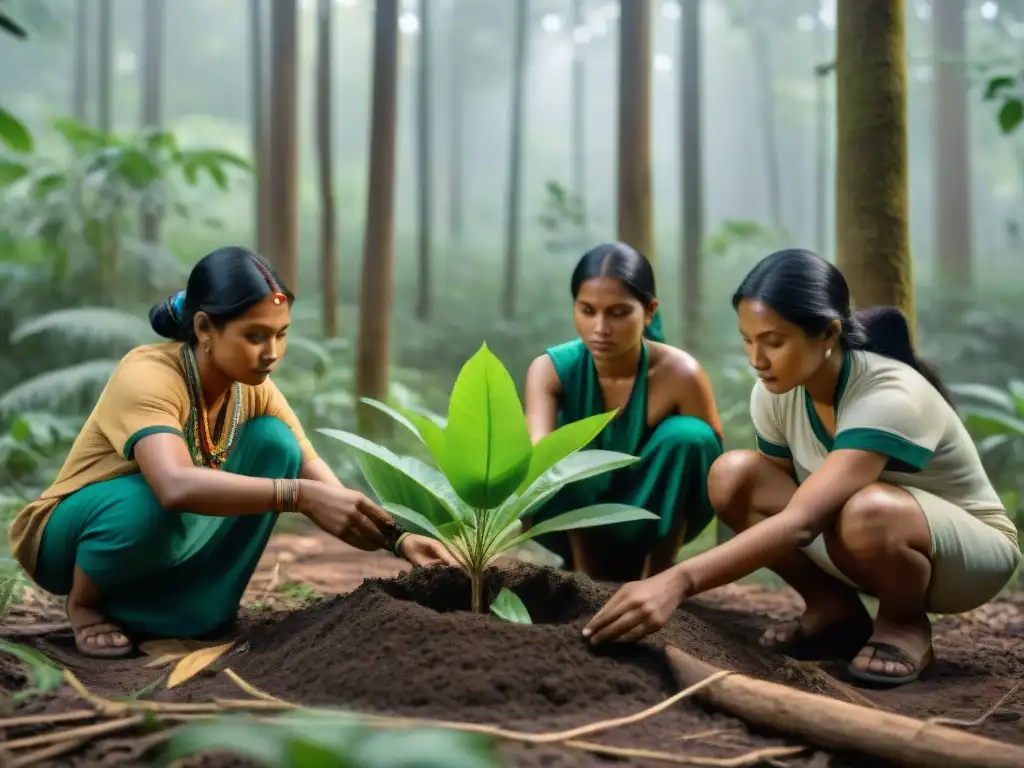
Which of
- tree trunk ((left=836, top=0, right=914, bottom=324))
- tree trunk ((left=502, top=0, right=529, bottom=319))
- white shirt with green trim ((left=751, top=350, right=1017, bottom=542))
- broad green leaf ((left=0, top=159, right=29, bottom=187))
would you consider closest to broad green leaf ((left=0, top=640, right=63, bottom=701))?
white shirt with green trim ((left=751, top=350, right=1017, bottom=542))

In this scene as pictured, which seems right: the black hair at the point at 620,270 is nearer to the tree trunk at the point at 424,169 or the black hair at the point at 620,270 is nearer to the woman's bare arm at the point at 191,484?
the woman's bare arm at the point at 191,484

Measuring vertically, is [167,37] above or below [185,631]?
above

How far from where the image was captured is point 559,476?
6.48ft

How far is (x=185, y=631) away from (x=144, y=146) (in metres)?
4.67

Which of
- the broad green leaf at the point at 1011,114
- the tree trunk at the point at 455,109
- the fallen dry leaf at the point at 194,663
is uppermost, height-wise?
the tree trunk at the point at 455,109

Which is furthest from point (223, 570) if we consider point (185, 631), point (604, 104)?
point (604, 104)

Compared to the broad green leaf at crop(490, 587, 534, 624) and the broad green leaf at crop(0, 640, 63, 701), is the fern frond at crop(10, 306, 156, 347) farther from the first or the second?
the broad green leaf at crop(490, 587, 534, 624)

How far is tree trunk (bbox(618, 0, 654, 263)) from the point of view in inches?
198

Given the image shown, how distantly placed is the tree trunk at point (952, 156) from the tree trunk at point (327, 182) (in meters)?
6.89

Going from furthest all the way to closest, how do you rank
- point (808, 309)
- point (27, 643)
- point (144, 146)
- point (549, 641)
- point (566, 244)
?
point (566, 244) < point (144, 146) < point (27, 643) < point (808, 309) < point (549, 641)

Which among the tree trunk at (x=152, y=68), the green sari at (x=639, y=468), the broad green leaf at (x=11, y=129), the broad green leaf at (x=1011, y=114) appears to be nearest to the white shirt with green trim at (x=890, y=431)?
the green sari at (x=639, y=468)

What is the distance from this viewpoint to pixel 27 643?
2197 mm

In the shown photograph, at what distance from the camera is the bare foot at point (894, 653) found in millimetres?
2123

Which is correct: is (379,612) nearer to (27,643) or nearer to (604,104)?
(27,643)
